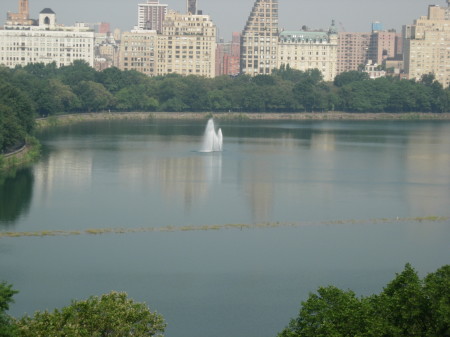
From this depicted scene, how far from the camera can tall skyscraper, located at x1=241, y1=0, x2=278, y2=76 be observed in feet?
346

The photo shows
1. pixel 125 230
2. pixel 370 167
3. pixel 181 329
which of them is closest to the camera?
pixel 181 329

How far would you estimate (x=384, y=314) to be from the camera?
12.9m

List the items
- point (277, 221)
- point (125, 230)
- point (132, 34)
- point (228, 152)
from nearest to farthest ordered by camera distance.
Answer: point (125, 230)
point (277, 221)
point (228, 152)
point (132, 34)

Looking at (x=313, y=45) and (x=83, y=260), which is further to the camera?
(x=313, y=45)

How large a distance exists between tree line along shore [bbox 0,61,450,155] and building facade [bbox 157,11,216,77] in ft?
47.7

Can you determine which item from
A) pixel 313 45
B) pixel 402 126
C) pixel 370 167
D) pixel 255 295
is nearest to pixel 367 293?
pixel 255 295

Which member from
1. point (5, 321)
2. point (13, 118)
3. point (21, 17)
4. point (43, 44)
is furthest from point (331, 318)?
point (21, 17)

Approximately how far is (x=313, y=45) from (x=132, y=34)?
20.9 m

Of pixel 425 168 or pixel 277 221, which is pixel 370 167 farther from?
pixel 277 221

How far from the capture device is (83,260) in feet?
69.5

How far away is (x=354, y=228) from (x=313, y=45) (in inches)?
3347

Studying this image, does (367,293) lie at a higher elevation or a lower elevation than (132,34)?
lower

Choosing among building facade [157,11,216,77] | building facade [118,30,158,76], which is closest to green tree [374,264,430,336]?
building facade [157,11,216,77]

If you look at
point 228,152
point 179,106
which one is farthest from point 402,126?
point 228,152
